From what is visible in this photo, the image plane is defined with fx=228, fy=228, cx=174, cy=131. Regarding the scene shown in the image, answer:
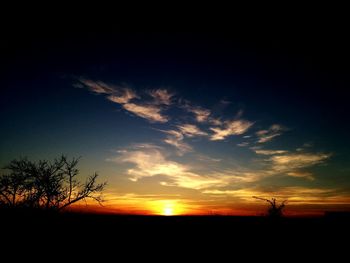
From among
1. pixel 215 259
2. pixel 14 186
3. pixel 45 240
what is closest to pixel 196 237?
pixel 215 259

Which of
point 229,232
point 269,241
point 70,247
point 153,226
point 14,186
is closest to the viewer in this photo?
point 70,247

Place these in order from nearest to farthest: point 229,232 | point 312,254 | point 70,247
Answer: point 312,254
point 70,247
point 229,232

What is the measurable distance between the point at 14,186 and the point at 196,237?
2217cm

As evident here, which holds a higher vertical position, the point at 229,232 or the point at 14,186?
the point at 14,186

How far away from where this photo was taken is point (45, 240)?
34.5 ft

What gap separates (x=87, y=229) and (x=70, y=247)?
2.56 meters

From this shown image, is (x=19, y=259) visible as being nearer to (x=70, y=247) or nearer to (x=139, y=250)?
(x=70, y=247)

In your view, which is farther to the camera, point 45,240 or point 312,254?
point 45,240

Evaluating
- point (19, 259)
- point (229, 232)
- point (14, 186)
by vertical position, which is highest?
point (14, 186)

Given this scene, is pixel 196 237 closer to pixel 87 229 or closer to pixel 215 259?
pixel 215 259

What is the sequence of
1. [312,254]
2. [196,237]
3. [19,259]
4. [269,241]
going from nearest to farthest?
[19,259] < [312,254] < [269,241] < [196,237]

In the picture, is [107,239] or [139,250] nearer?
[139,250]

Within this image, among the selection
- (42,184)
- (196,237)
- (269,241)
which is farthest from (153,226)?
(42,184)

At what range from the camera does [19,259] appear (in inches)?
339
